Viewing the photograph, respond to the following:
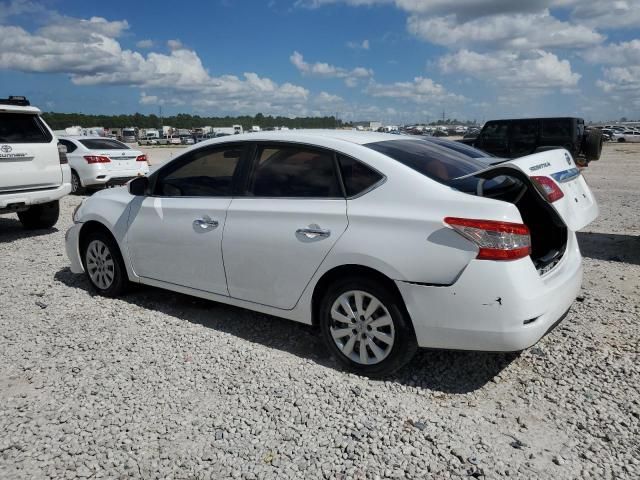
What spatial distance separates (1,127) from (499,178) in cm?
733

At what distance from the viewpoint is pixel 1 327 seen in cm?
454

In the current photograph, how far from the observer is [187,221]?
4.29 m

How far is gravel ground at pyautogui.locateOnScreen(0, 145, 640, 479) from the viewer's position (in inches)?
105

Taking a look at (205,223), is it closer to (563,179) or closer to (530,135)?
(563,179)

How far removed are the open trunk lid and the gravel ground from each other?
3.44 ft

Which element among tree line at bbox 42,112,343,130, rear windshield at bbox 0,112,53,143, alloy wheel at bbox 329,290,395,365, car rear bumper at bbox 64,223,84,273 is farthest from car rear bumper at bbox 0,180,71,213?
tree line at bbox 42,112,343,130

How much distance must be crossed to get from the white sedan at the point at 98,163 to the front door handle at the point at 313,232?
430 inches

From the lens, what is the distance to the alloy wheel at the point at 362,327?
3.35 m

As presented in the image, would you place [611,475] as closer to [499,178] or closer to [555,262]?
[555,262]

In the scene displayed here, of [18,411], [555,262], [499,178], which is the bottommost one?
[18,411]

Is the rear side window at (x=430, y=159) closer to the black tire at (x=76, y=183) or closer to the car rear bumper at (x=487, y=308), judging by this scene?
the car rear bumper at (x=487, y=308)

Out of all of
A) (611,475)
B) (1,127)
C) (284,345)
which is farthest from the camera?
(1,127)

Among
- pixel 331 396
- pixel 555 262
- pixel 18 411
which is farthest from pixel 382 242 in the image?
pixel 18 411

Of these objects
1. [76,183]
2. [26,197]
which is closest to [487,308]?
[26,197]
